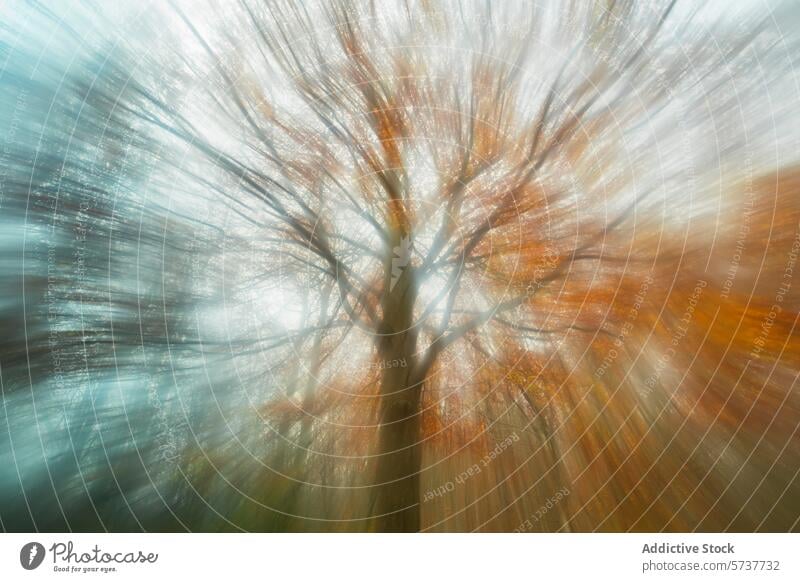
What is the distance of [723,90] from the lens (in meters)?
1.16
